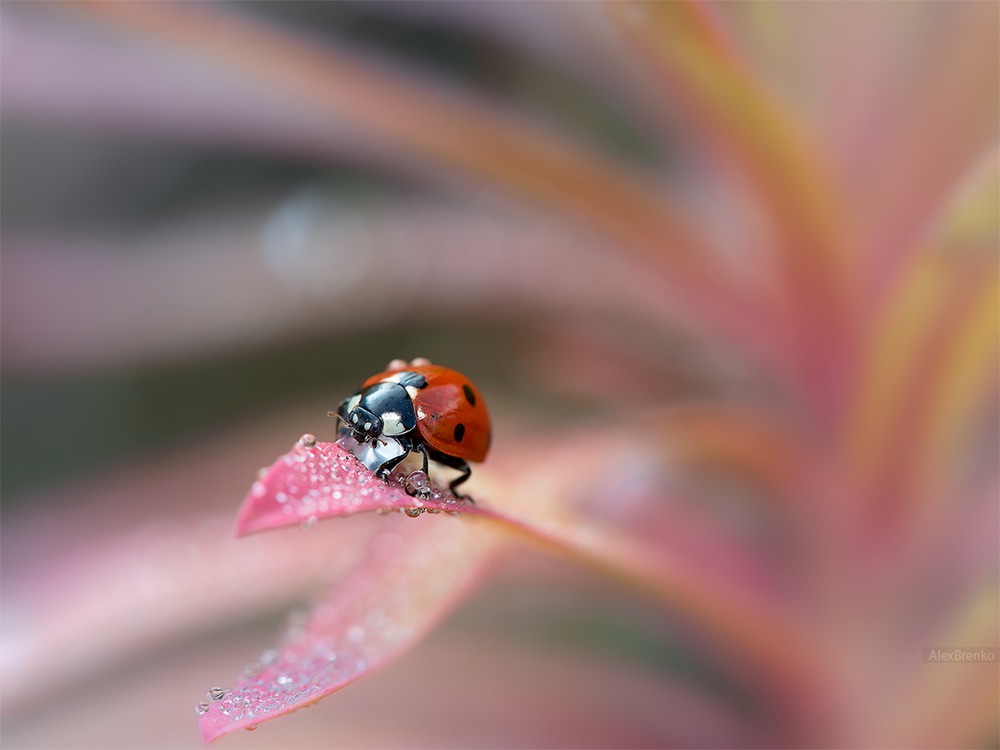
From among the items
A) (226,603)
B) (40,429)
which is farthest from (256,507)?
(40,429)

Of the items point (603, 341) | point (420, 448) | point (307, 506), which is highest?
point (603, 341)

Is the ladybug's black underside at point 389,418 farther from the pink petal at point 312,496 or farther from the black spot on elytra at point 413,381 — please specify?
the pink petal at point 312,496

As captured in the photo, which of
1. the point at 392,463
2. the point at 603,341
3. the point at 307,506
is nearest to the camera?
the point at 307,506

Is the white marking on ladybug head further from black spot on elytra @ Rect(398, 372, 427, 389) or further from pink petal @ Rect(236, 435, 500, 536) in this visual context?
pink petal @ Rect(236, 435, 500, 536)

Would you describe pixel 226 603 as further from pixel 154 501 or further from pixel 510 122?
pixel 510 122

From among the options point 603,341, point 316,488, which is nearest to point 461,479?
point 316,488

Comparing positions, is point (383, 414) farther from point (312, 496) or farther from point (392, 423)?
point (312, 496)

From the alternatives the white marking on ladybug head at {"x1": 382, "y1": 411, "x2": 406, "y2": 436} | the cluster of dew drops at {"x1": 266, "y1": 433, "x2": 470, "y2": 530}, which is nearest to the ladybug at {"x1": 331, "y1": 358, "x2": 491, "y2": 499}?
the white marking on ladybug head at {"x1": 382, "y1": 411, "x2": 406, "y2": 436}
